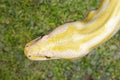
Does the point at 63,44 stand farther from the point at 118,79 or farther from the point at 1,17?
the point at 1,17

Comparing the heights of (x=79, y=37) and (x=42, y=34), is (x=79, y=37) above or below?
above

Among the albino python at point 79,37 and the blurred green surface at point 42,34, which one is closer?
the albino python at point 79,37

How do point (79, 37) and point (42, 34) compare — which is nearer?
point (79, 37)

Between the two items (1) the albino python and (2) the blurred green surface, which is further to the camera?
(2) the blurred green surface

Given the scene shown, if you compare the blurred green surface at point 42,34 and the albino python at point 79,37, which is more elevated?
the albino python at point 79,37
